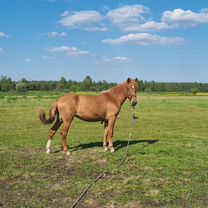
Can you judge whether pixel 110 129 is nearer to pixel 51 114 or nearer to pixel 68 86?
pixel 51 114

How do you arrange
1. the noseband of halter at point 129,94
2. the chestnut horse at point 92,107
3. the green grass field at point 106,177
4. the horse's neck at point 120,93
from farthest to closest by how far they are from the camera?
the horse's neck at point 120,93, the noseband of halter at point 129,94, the chestnut horse at point 92,107, the green grass field at point 106,177

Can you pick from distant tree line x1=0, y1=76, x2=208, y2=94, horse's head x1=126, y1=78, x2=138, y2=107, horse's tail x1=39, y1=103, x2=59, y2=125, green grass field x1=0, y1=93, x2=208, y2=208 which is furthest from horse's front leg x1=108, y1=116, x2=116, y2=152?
distant tree line x1=0, y1=76, x2=208, y2=94

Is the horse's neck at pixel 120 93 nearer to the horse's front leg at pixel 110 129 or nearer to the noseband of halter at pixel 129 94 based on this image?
the noseband of halter at pixel 129 94

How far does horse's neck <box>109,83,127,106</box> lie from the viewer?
481 inches

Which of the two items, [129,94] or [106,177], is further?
[129,94]

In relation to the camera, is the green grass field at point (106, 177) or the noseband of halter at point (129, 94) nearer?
the green grass field at point (106, 177)

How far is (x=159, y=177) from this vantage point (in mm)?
9016

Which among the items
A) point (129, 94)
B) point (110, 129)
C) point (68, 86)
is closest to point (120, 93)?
point (129, 94)

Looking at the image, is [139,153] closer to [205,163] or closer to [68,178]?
[205,163]

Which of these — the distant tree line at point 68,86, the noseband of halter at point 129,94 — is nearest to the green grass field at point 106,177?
the noseband of halter at point 129,94

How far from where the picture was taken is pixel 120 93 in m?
12.3

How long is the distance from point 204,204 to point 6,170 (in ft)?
17.2

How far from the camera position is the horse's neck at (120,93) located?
12227mm

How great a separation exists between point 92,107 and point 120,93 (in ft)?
3.56
